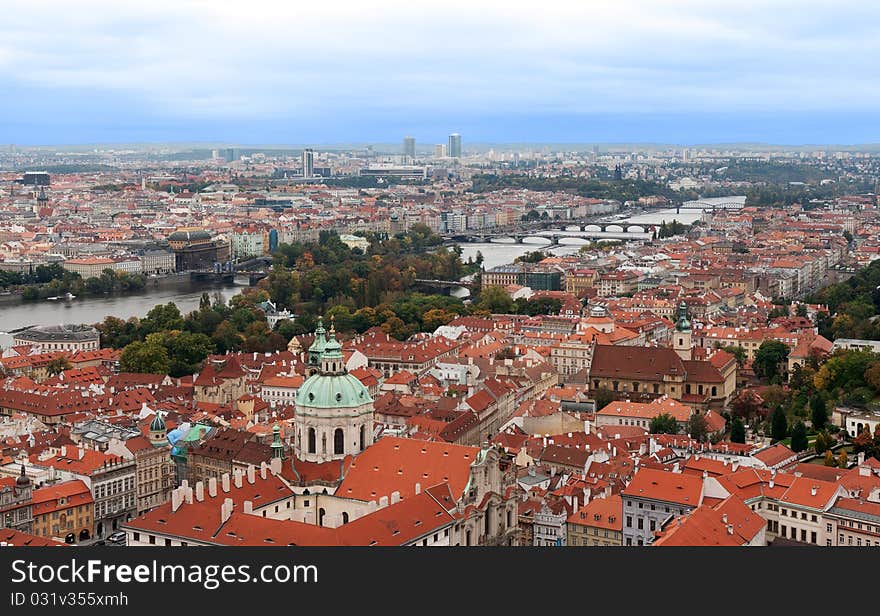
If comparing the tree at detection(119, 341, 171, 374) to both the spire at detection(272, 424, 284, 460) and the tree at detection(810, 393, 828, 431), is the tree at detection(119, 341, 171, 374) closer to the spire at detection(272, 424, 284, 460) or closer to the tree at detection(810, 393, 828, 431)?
the spire at detection(272, 424, 284, 460)

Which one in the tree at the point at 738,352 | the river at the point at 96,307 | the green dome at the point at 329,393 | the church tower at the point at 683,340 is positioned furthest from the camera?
the river at the point at 96,307

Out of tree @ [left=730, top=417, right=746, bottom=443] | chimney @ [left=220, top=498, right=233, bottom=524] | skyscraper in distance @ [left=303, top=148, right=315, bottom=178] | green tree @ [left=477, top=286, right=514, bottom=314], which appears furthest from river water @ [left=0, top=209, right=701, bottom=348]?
skyscraper in distance @ [left=303, top=148, right=315, bottom=178]

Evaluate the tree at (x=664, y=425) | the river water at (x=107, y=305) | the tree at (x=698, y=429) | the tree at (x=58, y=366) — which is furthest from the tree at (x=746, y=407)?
the river water at (x=107, y=305)

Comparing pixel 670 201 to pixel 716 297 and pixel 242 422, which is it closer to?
pixel 716 297

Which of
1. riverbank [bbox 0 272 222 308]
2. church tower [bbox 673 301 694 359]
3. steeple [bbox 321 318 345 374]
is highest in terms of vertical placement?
steeple [bbox 321 318 345 374]

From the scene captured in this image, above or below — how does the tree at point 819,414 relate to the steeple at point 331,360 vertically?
below

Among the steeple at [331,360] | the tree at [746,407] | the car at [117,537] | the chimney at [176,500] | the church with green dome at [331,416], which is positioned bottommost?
the car at [117,537]

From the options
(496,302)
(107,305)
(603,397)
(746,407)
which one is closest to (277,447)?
(746,407)

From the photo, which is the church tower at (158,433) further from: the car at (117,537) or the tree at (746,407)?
the tree at (746,407)
